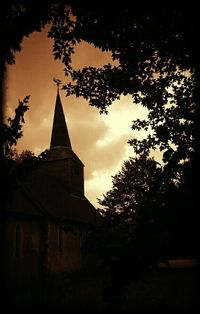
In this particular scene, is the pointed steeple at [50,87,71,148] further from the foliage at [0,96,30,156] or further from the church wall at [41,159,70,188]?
the foliage at [0,96,30,156]

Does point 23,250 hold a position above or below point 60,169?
below

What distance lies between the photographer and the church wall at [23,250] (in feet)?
57.5

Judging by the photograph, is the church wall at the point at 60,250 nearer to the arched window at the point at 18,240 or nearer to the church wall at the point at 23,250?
the church wall at the point at 23,250

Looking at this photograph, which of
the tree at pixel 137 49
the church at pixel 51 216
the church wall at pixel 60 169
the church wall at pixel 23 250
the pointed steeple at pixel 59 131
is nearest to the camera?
the tree at pixel 137 49

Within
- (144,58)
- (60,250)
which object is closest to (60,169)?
(60,250)

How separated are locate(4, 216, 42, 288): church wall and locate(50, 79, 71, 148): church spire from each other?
1343 centimetres

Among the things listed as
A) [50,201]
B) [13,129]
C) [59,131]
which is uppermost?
[59,131]

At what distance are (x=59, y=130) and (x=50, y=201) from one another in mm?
11273

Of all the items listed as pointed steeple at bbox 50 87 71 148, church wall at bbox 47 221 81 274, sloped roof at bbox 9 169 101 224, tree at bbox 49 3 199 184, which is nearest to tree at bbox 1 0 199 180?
tree at bbox 49 3 199 184

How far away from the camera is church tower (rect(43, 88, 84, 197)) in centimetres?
3107

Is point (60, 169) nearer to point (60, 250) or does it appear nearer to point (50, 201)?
point (50, 201)

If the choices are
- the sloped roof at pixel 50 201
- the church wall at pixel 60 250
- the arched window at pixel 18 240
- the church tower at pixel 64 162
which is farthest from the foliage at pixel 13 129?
the church tower at pixel 64 162

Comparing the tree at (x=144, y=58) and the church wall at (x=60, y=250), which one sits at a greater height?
the tree at (x=144, y=58)

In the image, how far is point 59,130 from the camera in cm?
3350
